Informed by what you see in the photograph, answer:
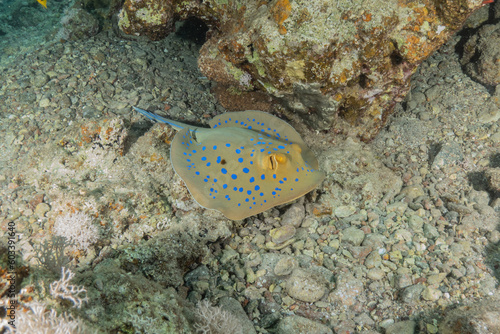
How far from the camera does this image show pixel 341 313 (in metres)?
3.59

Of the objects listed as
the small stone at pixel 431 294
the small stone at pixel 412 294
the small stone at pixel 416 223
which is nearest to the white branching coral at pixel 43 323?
the small stone at pixel 412 294

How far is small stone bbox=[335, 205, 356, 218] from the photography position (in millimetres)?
4723

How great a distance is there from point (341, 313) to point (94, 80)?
6.63 meters

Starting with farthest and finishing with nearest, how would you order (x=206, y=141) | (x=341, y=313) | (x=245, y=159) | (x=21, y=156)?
(x=21, y=156)
(x=206, y=141)
(x=245, y=159)
(x=341, y=313)

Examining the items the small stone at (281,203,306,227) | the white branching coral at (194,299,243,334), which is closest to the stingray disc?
the small stone at (281,203,306,227)

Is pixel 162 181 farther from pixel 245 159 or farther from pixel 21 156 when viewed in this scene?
pixel 21 156

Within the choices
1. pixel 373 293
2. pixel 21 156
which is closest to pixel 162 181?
pixel 21 156

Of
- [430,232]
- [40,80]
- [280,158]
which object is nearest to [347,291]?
[430,232]

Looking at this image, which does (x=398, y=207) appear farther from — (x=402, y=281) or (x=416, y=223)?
(x=402, y=281)

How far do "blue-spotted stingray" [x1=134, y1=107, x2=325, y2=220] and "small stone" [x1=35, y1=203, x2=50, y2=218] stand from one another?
1839mm

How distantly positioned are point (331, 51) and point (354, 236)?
2.73 metres

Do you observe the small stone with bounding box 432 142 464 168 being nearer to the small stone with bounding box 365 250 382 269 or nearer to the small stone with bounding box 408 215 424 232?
the small stone with bounding box 408 215 424 232

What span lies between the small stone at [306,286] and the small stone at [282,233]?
647 millimetres

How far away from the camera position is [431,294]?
11.6 ft
